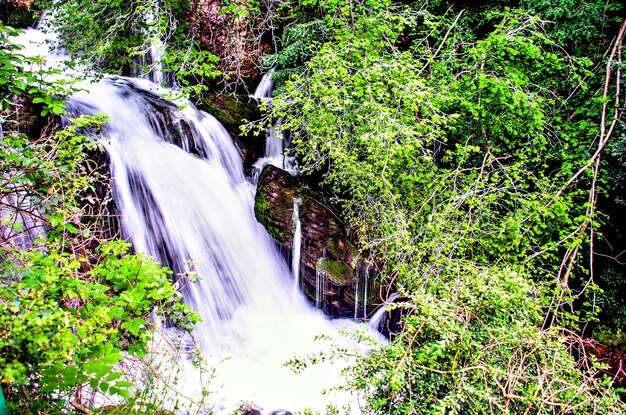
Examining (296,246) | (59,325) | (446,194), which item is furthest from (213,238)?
(59,325)

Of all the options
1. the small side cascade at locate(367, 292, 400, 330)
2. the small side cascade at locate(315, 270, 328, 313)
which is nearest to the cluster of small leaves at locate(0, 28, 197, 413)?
the small side cascade at locate(315, 270, 328, 313)

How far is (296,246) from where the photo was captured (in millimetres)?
6238

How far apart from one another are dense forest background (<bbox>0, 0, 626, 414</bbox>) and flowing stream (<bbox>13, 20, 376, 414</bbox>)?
0.59 m

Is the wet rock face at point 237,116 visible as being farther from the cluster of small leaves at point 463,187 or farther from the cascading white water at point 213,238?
the cluster of small leaves at point 463,187

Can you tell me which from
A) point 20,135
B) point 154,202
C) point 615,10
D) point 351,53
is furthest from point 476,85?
point 20,135

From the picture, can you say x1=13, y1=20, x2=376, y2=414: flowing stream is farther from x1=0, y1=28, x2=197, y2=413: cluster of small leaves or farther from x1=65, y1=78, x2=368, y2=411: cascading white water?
x1=0, y1=28, x2=197, y2=413: cluster of small leaves

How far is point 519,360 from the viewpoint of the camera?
10.9 feet

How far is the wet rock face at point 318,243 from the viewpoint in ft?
19.6

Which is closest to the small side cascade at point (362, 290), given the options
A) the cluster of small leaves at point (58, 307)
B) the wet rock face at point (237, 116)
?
the wet rock face at point (237, 116)

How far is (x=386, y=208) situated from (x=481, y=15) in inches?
158

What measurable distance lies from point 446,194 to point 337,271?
77.8 inches

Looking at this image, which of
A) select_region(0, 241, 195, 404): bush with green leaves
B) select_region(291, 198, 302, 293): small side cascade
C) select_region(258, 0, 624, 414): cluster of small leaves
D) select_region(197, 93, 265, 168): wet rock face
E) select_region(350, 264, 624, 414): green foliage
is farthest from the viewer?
select_region(197, 93, 265, 168): wet rock face

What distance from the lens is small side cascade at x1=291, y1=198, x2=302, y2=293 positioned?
20.4 feet

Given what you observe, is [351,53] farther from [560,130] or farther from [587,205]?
[587,205]
